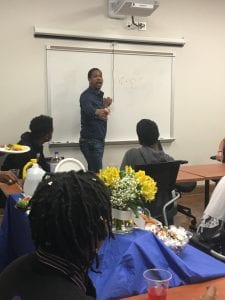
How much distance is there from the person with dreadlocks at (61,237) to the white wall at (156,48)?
3.81 m

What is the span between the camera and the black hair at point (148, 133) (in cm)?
323

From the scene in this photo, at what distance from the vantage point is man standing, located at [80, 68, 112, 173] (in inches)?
187

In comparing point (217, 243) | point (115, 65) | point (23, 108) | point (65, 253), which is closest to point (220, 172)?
point (217, 243)

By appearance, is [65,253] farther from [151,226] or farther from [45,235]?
[151,226]

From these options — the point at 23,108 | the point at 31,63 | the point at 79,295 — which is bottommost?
the point at 79,295

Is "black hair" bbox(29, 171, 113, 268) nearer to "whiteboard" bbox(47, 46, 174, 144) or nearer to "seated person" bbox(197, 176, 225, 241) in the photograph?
"seated person" bbox(197, 176, 225, 241)

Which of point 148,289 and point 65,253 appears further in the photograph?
point 148,289

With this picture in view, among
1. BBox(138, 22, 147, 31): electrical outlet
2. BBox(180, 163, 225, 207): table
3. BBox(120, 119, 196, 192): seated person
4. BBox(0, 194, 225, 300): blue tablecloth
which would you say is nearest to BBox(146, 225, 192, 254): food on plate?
BBox(0, 194, 225, 300): blue tablecloth

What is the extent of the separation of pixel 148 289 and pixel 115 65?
13.6ft

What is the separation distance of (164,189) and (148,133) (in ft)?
1.51

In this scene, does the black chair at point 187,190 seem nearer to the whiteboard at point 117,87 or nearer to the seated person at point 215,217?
the whiteboard at point 117,87

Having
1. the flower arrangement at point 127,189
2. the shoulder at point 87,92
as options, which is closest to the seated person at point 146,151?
the flower arrangement at point 127,189

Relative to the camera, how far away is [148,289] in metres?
1.25

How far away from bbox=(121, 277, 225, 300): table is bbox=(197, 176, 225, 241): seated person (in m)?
0.94
